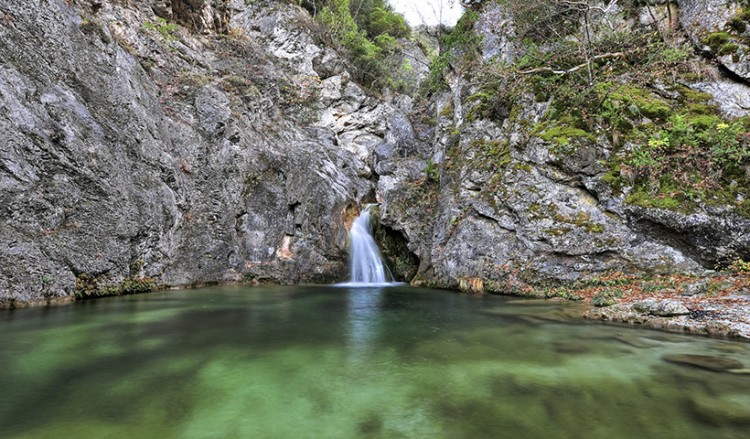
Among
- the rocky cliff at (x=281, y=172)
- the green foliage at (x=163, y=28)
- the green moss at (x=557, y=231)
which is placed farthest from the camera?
the green foliage at (x=163, y=28)

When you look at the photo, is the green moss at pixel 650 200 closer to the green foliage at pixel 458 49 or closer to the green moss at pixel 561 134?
the green moss at pixel 561 134

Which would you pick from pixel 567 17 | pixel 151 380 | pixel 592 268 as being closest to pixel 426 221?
pixel 592 268

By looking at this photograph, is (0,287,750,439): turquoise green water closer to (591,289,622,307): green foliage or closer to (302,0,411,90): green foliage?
(591,289,622,307): green foliage

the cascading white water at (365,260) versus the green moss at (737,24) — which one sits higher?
the green moss at (737,24)

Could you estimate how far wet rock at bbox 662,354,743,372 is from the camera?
4203 millimetres

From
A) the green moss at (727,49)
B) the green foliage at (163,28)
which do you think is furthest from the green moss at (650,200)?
the green foliage at (163,28)

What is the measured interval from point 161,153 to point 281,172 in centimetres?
507

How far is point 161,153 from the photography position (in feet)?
42.3

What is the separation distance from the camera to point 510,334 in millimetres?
6027

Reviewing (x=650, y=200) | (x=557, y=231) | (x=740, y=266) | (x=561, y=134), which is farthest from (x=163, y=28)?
(x=740, y=266)

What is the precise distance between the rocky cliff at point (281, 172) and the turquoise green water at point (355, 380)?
11.3ft

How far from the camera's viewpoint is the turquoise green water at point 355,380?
2.95 m

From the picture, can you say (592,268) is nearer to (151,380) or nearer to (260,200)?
(151,380)

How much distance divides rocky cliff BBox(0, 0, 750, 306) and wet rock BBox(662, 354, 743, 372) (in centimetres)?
499
